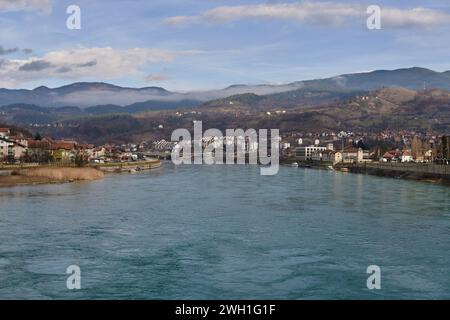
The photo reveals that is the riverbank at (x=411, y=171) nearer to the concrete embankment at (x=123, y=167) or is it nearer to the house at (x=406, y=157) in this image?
the house at (x=406, y=157)

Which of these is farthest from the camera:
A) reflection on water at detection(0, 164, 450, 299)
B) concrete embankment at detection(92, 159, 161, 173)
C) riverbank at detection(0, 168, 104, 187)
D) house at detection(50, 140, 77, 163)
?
house at detection(50, 140, 77, 163)

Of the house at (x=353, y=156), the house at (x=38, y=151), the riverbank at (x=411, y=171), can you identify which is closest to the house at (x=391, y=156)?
the house at (x=353, y=156)

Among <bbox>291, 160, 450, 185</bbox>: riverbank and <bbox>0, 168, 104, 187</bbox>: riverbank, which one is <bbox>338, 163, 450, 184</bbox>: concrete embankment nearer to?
<bbox>291, 160, 450, 185</bbox>: riverbank

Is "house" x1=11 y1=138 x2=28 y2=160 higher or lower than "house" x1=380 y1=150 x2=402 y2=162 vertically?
higher

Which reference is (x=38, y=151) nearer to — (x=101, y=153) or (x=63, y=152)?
(x=63, y=152)

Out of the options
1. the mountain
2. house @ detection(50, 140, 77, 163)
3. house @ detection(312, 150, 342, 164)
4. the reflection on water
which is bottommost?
house @ detection(312, 150, 342, 164)

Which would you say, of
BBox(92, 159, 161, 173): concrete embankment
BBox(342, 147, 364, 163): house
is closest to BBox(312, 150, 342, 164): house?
BBox(342, 147, 364, 163): house
